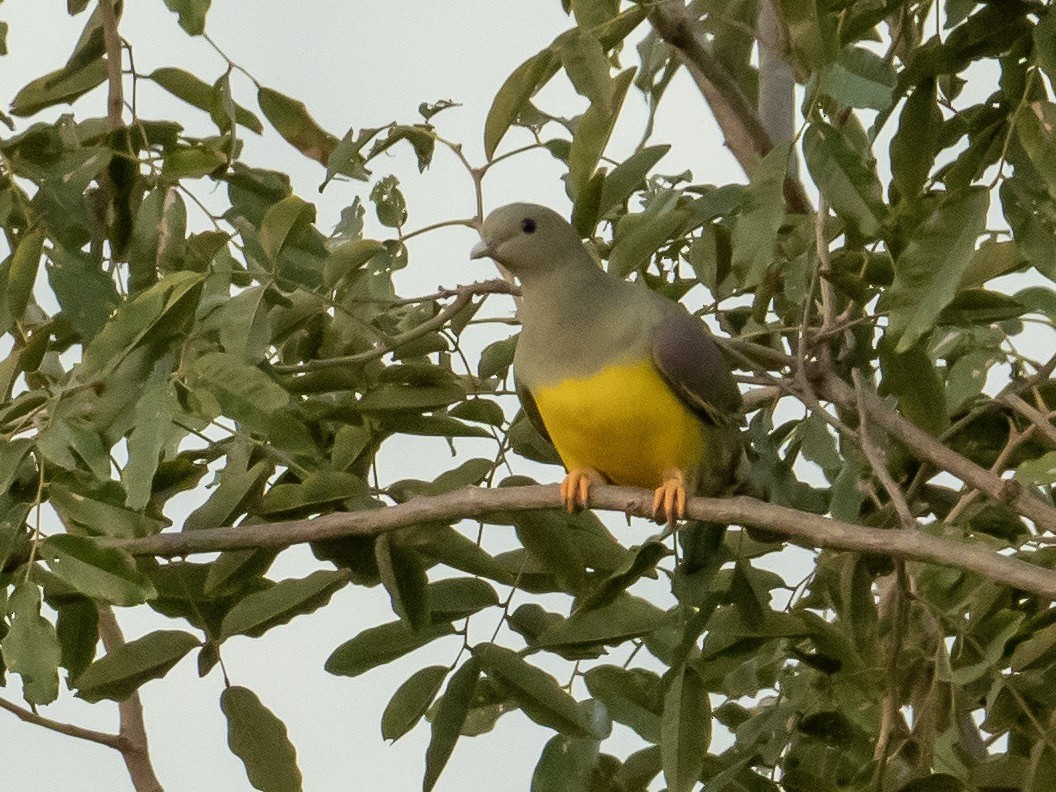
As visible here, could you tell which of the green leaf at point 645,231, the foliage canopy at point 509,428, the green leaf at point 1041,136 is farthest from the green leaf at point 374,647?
the green leaf at point 1041,136

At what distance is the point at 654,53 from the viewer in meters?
2.89

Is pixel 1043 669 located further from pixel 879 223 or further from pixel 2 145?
pixel 2 145

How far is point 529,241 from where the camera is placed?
2932 mm

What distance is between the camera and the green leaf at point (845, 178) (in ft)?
6.30

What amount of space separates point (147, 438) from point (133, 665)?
661 millimetres

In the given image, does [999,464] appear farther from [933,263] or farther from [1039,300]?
[933,263]

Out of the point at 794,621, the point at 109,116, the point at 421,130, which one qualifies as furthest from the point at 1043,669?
the point at 109,116

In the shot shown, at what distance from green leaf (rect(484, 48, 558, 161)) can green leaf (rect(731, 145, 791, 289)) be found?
16.7 inches

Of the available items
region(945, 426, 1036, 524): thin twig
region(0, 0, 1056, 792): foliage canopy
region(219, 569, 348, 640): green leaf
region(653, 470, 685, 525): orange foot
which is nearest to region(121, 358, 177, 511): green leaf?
region(0, 0, 1056, 792): foliage canopy

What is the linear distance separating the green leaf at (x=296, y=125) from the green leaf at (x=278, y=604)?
30.7 inches

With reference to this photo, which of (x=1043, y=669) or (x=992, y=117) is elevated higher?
(x=992, y=117)

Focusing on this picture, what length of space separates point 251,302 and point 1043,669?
1381 mm

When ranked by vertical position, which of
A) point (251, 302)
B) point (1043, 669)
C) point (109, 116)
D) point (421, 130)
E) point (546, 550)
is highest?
point (109, 116)

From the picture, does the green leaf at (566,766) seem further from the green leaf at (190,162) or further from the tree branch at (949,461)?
the green leaf at (190,162)
